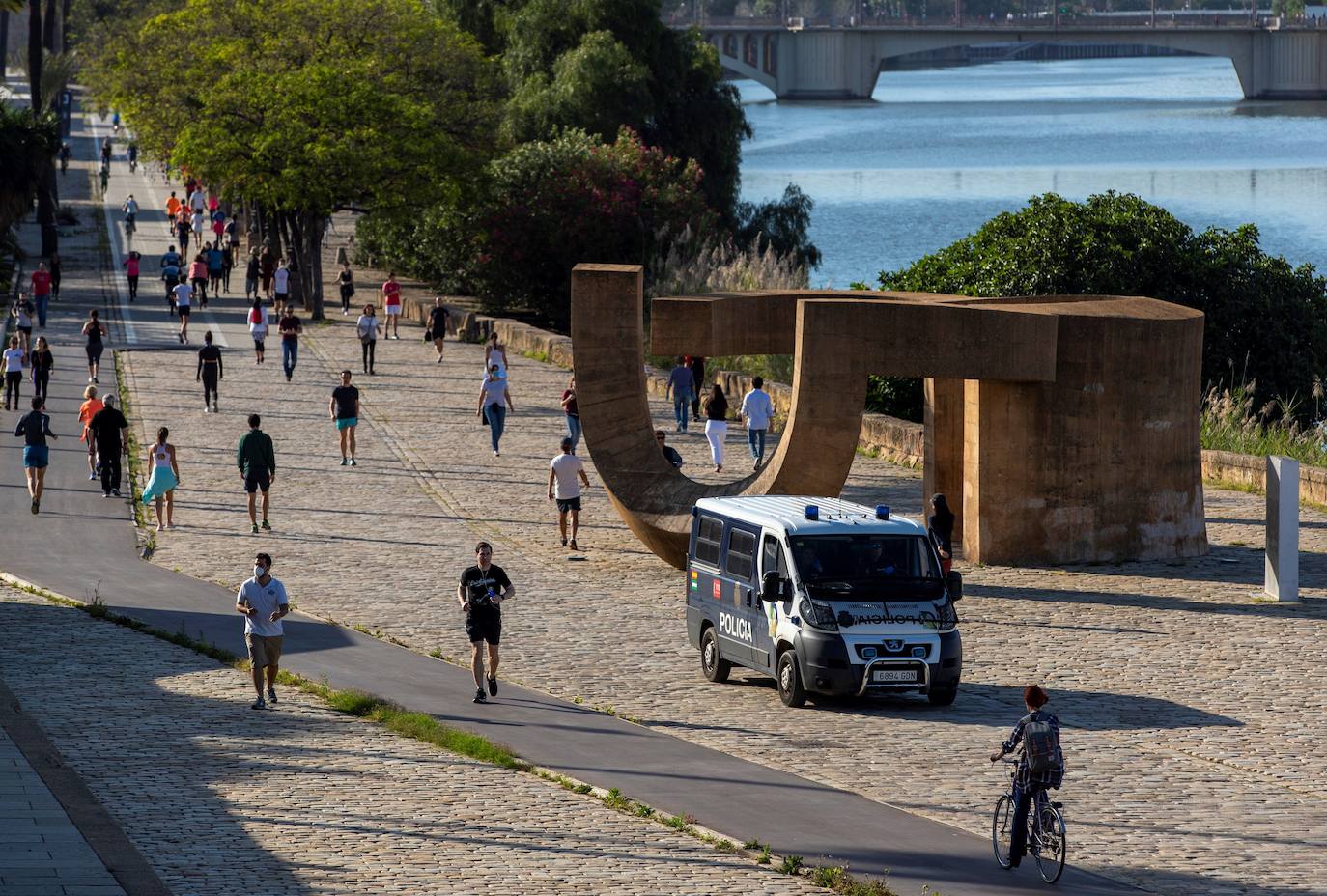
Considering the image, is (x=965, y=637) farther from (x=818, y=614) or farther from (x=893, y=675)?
(x=818, y=614)

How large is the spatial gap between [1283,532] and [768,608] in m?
6.67

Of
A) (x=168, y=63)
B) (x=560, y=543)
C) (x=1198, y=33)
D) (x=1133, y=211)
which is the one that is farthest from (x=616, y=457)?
(x=1198, y=33)

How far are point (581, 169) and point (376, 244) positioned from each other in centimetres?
919

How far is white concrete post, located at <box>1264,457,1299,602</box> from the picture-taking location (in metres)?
20.3

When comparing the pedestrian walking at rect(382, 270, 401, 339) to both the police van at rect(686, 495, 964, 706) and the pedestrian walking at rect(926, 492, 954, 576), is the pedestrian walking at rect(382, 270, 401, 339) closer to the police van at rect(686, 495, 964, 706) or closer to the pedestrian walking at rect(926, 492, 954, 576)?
the pedestrian walking at rect(926, 492, 954, 576)

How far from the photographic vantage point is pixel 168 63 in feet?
162

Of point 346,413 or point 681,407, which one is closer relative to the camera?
point 346,413

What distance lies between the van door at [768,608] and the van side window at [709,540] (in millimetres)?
802

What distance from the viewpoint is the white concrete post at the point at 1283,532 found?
20297 mm

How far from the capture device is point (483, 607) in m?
16.2

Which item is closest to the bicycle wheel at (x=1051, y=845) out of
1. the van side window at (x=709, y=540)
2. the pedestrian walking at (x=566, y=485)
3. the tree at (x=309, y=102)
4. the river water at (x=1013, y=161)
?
the van side window at (x=709, y=540)

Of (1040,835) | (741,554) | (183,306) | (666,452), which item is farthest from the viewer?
(183,306)

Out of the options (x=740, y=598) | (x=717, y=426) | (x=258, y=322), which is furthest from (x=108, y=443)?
(x=740, y=598)

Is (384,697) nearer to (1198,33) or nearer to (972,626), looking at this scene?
(972,626)
